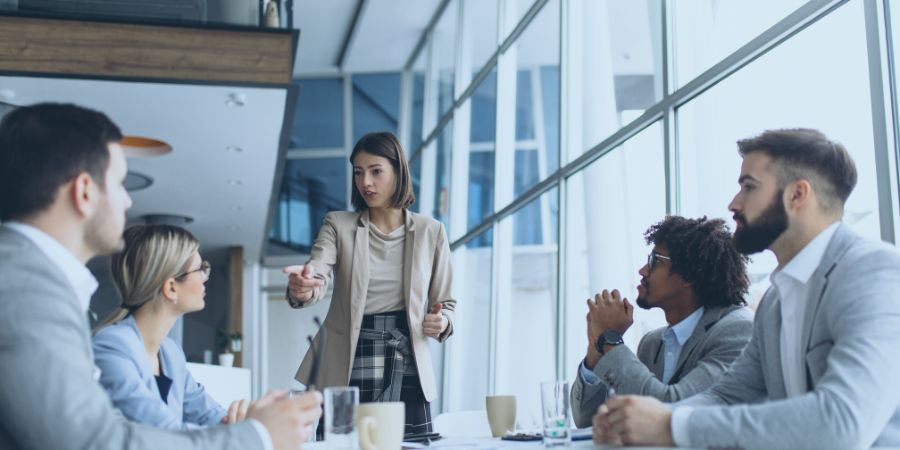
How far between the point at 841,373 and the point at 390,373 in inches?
60.0

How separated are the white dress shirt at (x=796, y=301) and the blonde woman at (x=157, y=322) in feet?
3.71

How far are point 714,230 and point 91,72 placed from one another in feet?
14.6

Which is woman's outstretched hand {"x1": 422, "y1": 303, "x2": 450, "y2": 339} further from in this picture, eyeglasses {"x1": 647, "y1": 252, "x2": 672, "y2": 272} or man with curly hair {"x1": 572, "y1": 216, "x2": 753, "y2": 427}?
eyeglasses {"x1": 647, "y1": 252, "x2": 672, "y2": 272}

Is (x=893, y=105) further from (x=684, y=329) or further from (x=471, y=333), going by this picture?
(x=471, y=333)

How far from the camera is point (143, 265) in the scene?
78.6 inches

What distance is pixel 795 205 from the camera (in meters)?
1.82

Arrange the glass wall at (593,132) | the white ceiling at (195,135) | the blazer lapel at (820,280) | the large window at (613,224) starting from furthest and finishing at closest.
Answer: the white ceiling at (195,135), the large window at (613,224), the glass wall at (593,132), the blazer lapel at (820,280)

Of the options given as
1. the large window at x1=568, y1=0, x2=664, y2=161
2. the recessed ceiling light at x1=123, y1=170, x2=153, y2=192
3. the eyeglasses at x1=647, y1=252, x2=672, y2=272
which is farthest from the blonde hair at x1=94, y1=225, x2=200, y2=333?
the recessed ceiling light at x1=123, y1=170, x2=153, y2=192

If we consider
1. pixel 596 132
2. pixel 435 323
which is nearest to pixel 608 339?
pixel 435 323

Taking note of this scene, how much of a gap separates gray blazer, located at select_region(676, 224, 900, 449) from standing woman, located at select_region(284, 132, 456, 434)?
1.21 metres

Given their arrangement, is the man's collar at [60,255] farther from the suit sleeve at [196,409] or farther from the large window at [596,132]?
the large window at [596,132]

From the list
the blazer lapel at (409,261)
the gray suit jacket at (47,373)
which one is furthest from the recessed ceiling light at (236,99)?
the gray suit jacket at (47,373)

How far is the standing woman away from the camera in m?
2.73

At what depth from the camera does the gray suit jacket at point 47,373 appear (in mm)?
1138
